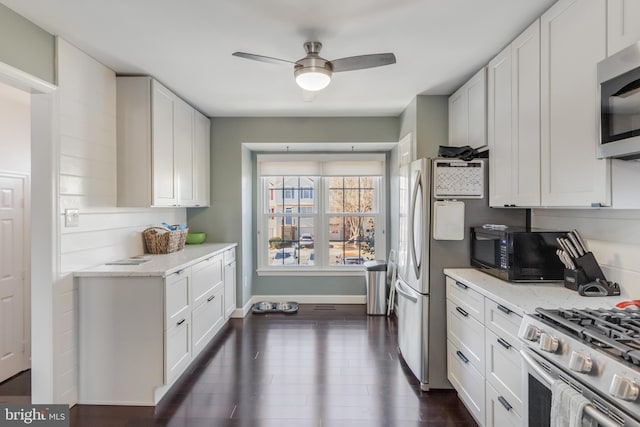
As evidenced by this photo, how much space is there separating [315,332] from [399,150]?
95.3 inches

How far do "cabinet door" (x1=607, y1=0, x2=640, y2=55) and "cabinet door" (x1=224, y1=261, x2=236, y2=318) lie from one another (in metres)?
3.65

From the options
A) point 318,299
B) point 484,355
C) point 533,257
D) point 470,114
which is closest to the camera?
point 484,355

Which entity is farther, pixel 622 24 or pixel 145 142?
pixel 145 142

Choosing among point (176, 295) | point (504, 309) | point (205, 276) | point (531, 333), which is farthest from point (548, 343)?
point (205, 276)

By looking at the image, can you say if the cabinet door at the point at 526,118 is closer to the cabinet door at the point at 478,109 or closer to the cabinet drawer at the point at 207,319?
the cabinet door at the point at 478,109

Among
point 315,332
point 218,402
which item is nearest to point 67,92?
point 218,402

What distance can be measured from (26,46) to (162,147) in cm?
117

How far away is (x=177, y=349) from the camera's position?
8.55ft

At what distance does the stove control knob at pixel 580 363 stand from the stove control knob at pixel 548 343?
0.35ft

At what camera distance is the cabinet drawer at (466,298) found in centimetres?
207

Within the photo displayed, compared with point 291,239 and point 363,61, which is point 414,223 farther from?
point 291,239

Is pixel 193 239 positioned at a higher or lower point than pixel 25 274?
higher

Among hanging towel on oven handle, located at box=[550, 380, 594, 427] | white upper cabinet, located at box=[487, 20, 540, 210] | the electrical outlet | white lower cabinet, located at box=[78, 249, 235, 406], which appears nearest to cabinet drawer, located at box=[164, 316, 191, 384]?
white lower cabinet, located at box=[78, 249, 235, 406]

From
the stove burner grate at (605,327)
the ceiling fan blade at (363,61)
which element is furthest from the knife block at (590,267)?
the ceiling fan blade at (363,61)
